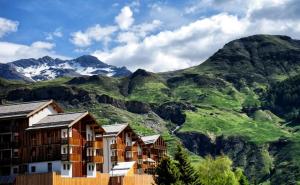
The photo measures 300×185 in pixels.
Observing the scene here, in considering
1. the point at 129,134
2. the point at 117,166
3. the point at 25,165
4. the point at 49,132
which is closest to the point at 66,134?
the point at 49,132

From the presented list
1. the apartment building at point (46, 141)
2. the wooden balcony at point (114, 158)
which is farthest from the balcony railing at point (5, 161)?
the wooden balcony at point (114, 158)

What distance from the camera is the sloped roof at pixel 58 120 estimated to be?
96.7 m

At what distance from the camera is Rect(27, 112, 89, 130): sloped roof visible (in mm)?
96688

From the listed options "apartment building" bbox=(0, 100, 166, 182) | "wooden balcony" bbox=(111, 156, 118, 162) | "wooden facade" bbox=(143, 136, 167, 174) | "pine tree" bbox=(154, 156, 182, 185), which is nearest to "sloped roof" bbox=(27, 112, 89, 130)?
"apartment building" bbox=(0, 100, 166, 182)

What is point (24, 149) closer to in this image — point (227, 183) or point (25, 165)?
point (25, 165)

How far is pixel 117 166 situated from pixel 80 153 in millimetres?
23078

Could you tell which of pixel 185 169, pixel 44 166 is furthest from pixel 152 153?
pixel 185 169

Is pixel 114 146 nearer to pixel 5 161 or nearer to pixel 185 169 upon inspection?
pixel 5 161

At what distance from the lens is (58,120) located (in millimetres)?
98562

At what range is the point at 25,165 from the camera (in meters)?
99.8

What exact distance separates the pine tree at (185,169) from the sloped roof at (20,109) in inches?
1187

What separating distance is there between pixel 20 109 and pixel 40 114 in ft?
13.7

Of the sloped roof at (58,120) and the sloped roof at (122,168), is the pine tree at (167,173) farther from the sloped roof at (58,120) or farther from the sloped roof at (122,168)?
the sloped roof at (122,168)

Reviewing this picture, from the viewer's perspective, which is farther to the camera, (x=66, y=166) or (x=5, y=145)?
(x=5, y=145)
